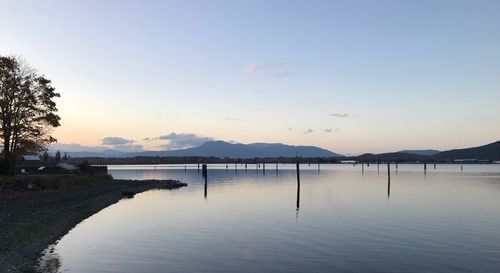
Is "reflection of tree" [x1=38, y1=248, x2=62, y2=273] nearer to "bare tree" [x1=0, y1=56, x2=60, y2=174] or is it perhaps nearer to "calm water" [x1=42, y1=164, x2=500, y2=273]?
"calm water" [x1=42, y1=164, x2=500, y2=273]

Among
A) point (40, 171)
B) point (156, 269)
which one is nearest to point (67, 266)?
point (156, 269)

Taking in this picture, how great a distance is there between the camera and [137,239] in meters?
32.1

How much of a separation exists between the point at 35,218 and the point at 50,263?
1311 cm

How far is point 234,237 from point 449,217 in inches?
924

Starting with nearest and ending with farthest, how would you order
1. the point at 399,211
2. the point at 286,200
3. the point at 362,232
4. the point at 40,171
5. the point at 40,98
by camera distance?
1. the point at 362,232
2. the point at 399,211
3. the point at 40,98
4. the point at 286,200
5. the point at 40,171

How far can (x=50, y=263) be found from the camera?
76.4 feet

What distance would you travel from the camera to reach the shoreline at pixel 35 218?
23094 millimetres

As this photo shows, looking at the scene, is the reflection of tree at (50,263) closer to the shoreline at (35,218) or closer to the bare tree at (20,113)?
the shoreline at (35,218)

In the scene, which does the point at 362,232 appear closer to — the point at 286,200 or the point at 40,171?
the point at 286,200

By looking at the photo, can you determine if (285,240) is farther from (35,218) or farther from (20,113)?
(20,113)

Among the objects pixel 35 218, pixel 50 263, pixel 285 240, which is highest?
pixel 35 218

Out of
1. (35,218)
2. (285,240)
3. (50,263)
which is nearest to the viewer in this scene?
(50,263)

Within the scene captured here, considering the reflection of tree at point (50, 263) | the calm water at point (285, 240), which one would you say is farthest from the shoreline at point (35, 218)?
the calm water at point (285, 240)

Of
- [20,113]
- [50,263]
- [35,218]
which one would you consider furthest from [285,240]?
[20,113]
